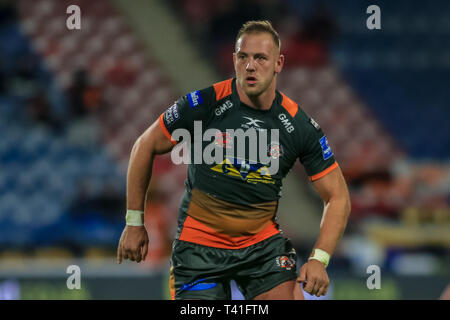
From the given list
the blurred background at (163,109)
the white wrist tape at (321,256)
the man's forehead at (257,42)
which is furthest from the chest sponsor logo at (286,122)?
the blurred background at (163,109)

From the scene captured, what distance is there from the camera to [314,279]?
3586mm

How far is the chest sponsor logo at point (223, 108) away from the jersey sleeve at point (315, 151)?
408 mm

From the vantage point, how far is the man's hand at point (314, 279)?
11.7ft

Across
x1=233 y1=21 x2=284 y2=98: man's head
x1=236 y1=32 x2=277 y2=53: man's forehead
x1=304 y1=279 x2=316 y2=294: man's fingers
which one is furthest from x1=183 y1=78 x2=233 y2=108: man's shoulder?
x1=304 y1=279 x2=316 y2=294: man's fingers

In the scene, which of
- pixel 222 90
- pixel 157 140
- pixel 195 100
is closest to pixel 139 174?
pixel 157 140

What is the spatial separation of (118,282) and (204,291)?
9.74 feet

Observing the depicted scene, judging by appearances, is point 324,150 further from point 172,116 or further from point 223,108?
point 172,116

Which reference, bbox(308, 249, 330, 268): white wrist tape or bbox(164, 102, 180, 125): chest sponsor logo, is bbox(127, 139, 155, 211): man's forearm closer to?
bbox(164, 102, 180, 125): chest sponsor logo

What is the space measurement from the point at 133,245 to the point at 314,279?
994 mm

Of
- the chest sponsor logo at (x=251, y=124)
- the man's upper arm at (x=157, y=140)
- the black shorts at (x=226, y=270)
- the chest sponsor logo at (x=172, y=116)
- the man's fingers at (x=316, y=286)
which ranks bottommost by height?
the man's fingers at (x=316, y=286)

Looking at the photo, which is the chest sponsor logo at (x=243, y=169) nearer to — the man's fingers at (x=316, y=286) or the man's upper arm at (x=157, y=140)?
the man's upper arm at (x=157, y=140)

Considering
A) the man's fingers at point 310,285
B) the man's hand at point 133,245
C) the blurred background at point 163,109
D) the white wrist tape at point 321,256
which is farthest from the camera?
the blurred background at point 163,109
